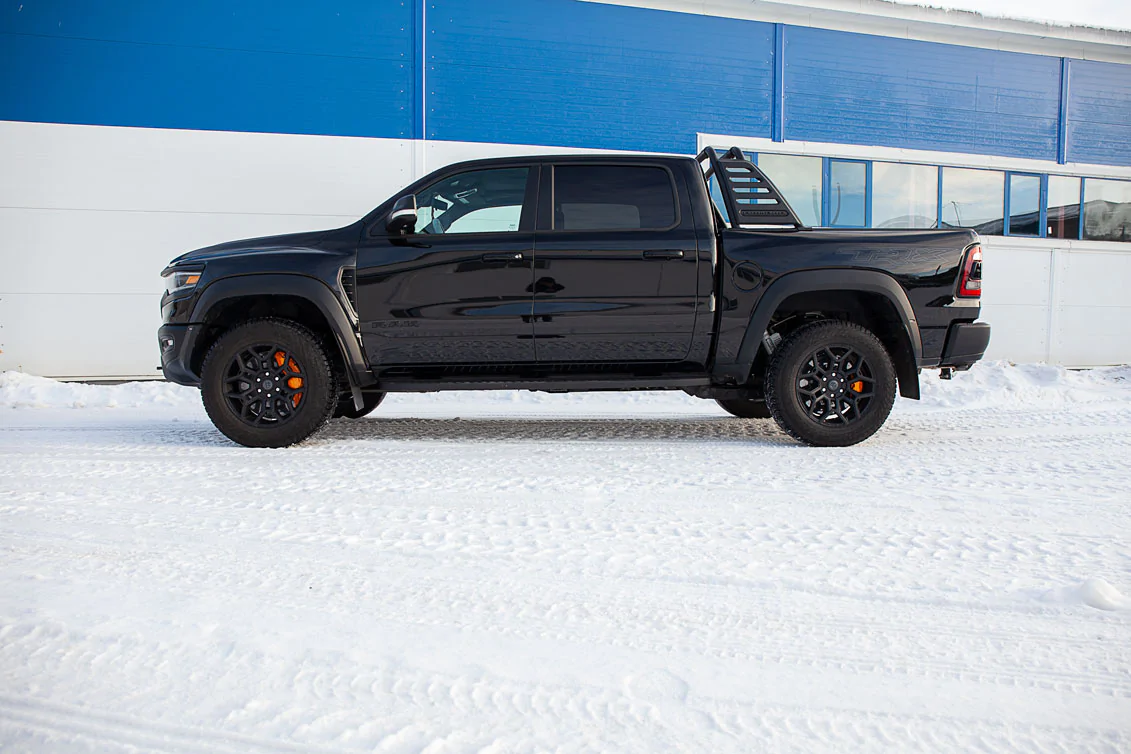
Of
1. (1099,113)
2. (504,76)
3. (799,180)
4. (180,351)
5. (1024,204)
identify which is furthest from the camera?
(1099,113)

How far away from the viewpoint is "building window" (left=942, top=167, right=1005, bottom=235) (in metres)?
13.7

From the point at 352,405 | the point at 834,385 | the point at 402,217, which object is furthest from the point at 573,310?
the point at 352,405

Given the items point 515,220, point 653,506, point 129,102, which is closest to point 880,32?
point 515,220

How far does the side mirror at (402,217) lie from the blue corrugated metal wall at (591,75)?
6.42 metres

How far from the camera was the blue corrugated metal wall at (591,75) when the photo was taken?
1120 centimetres

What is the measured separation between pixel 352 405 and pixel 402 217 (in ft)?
6.43

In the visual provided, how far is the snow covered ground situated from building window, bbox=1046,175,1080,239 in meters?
11.4

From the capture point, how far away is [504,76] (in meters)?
11.4

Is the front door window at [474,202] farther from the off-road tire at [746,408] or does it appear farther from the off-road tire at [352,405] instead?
the off-road tire at [746,408]

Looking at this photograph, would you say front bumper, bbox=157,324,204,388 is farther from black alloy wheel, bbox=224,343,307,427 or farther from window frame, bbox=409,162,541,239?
window frame, bbox=409,162,541,239

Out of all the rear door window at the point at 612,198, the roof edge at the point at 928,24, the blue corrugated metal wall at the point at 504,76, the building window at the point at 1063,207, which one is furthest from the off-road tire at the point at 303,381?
the building window at the point at 1063,207

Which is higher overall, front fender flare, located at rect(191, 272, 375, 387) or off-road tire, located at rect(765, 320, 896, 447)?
front fender flare, located at rect(191, 272, 375, 387)

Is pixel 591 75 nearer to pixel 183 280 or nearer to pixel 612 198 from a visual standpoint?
pixel 612 198

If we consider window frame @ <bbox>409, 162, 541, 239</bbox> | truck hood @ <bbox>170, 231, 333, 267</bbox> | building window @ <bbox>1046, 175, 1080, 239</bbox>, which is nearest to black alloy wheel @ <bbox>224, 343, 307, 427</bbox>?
truck hood @ <bbox>170, 231, 333, 267</bbox>
